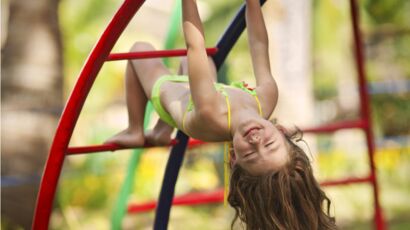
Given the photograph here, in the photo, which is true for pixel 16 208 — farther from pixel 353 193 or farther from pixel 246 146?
pixel 246 146

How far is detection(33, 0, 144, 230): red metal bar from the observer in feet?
9.16

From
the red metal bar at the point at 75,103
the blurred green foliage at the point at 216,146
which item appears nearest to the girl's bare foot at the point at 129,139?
the red metal bar at the point at 75,103

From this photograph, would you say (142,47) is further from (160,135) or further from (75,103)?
(75,103)

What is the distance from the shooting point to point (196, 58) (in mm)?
2709

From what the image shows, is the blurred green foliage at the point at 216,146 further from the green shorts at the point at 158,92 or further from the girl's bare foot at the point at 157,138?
the green shorts at the point at 158,92

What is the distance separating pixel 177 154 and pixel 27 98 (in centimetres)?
364

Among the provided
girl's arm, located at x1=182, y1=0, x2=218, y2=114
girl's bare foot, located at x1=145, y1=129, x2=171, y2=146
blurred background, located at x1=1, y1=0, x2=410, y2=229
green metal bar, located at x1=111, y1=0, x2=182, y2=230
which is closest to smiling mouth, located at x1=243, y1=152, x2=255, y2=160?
girl's arm, located at x1=182, y1=0, x2=218, y2=114

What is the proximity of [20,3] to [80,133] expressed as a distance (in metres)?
2.21

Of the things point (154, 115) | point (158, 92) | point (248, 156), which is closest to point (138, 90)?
point (158, 92)

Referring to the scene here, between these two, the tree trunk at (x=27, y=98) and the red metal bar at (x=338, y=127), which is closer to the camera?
the red metal bar at (x=338, y=127)

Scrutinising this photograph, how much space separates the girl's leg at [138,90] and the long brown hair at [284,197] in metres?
0.51

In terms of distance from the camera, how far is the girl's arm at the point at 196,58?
270 cm

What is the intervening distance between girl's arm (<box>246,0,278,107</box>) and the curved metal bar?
15.3 inches

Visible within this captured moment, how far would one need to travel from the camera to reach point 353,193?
8227 mm
